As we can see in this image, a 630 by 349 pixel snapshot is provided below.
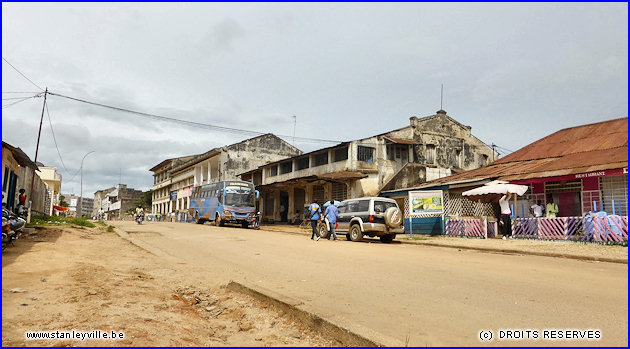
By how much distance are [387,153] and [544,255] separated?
1856 centimetres

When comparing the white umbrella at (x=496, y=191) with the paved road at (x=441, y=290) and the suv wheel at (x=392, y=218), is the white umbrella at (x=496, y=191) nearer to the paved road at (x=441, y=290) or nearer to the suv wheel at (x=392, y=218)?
the suv wheel at (x=392, y=218)

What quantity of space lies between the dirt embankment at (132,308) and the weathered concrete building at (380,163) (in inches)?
813

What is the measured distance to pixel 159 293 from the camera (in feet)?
21.0

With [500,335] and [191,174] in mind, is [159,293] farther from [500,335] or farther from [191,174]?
[191,174]

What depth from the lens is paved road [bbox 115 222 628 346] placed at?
181 inches

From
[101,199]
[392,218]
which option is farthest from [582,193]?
[101,199]

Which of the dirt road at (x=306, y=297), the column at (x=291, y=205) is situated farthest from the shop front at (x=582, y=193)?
the column at (x=291, y=205)

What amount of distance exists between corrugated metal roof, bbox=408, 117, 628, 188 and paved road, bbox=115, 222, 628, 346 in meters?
7.80

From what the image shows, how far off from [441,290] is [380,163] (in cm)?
2334

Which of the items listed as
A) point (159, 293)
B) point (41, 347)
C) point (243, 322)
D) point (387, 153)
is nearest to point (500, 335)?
point (243, 322)

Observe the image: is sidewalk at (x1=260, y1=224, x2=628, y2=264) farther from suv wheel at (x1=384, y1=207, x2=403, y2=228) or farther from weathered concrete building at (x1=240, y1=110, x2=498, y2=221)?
weathered concrete building at (x1=240, y1=110, x2=498, y2=221)

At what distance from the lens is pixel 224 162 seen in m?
47.2

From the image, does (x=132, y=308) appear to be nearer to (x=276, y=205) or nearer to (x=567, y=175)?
(x=567, y=175)

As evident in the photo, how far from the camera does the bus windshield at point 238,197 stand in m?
29.1
